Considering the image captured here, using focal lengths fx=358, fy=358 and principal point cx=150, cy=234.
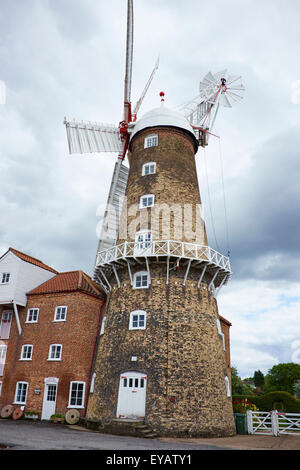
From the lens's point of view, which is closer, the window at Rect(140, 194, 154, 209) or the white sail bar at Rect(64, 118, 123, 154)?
the window at Rect(140, 194, 154, 209)

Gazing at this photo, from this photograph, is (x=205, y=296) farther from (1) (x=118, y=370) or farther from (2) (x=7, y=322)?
(2) (x=7, y=322)

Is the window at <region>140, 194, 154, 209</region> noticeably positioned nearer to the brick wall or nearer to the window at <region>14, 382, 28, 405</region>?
the brick wall

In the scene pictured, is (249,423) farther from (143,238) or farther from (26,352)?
(26,352)

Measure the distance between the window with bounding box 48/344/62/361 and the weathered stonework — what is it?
9.42ft

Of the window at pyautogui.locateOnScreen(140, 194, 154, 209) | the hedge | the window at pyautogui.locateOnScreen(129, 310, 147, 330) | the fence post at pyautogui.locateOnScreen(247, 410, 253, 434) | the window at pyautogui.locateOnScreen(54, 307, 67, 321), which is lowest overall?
the fence post at pyautogui.locateOnScreen(247, 410, 253, 434)

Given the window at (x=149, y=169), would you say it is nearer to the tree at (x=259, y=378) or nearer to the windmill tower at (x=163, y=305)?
the windmill tower at (x=163, y=305)

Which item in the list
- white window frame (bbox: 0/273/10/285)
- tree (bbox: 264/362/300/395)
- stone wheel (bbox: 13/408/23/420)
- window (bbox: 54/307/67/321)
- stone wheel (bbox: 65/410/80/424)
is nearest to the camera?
stone wheel (bbox: 65/410/80/424)

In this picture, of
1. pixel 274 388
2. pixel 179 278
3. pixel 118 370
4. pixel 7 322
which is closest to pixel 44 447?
pixel 118 370

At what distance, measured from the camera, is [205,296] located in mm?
19312

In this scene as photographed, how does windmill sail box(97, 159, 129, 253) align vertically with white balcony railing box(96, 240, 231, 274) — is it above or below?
above

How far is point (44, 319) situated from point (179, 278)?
32.0ft

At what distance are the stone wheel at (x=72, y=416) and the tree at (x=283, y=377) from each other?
4862 centimetres

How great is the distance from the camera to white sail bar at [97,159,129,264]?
2409cm

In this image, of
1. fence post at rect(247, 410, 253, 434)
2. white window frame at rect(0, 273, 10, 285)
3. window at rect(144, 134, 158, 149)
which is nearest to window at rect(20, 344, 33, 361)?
white window frame at rect(0, 273, 10, 285)
